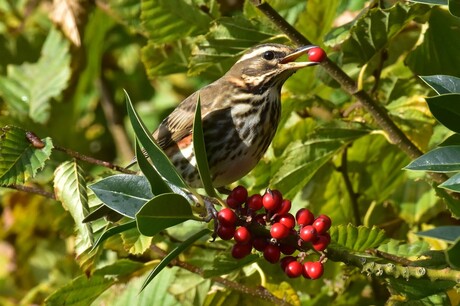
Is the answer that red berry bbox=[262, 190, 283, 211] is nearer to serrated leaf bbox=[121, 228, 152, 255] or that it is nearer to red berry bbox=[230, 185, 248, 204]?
red berry bbox=[230, 185, 248, 204]

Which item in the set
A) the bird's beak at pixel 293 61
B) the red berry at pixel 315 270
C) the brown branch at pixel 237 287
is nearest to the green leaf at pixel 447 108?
the red berry at pixel 315 270

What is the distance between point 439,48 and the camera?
370 centimetres

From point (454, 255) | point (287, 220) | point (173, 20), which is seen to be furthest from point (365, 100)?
point (454, 255)

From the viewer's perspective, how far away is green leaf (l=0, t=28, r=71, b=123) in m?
4.93

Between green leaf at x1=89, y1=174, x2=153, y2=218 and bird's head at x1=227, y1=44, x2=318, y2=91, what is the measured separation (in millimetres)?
1441

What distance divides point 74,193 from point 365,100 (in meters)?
1.11

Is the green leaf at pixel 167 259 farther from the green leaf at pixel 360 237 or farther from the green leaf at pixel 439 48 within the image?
the green leaf at pixel 439 48

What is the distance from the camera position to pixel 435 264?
2.66 metres

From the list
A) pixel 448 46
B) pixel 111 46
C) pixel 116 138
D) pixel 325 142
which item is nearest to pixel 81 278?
pixel 325 142

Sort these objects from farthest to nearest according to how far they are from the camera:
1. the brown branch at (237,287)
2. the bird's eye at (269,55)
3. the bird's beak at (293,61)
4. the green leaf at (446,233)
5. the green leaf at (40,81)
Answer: the green leaf at (40,81)
the bird's eye at (269,55)
the bird's beak at (293,61)
the brown branch at (237,287)
the green leaf at (446,233)

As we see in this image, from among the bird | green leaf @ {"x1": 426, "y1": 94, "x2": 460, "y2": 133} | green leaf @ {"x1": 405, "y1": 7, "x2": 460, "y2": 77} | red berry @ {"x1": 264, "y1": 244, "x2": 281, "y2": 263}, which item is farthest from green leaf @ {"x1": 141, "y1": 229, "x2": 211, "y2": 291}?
green leaf @ {"x1": 405, "y1": 7, "x2": 460, "y2": 77}

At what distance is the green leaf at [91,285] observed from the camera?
369cm

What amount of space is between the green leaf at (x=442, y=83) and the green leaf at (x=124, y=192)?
797mm

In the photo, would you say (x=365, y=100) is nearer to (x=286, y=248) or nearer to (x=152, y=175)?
(x=286, y=248)
